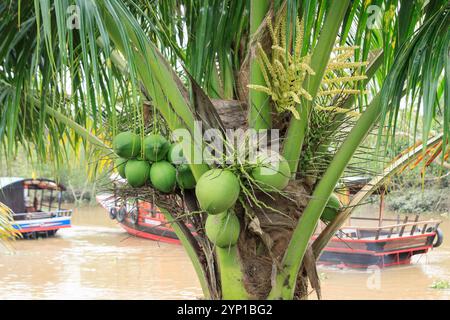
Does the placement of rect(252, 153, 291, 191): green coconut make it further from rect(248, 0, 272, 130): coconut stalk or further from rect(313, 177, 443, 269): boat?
rect(313, 177, 443, 269): boat

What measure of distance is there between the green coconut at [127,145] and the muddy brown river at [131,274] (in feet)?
26.2

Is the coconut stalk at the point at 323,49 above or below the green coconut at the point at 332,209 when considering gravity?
above

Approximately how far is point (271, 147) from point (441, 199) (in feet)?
57.1

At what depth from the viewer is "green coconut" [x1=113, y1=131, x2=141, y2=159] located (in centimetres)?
182

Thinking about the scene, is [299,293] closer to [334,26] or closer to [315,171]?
[315,171]

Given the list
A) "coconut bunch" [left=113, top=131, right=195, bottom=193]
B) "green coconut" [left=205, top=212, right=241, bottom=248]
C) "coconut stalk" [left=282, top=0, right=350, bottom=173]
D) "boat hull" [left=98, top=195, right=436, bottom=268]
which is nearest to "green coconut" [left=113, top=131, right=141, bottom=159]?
"coconut bunch" [left=113, top=131, right=195, bottom=193]

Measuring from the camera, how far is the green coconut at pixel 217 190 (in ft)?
4.91

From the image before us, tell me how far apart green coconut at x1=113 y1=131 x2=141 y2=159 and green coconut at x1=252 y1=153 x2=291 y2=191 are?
0.44m

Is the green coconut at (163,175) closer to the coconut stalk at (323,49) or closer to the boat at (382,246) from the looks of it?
the coconut stalk at (323,49)

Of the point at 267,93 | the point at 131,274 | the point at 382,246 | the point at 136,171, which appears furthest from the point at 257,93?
the point at 131,274

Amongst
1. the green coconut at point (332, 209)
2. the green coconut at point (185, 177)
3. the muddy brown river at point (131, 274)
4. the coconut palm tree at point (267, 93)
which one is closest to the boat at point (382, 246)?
the muddy brown river at point (131, 274)

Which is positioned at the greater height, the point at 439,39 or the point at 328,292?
the point at 439,39

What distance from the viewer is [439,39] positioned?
1485mm
